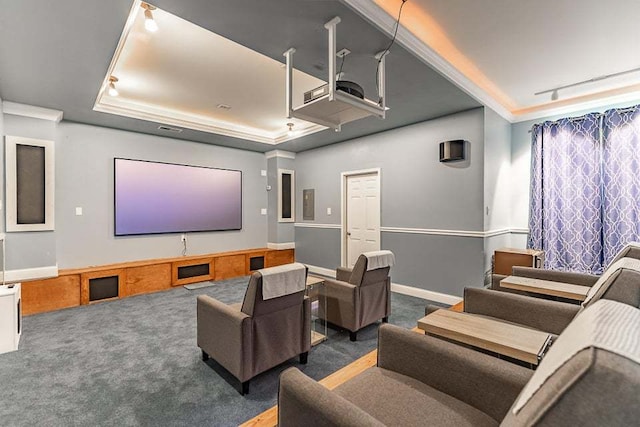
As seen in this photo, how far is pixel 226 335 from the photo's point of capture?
224cm

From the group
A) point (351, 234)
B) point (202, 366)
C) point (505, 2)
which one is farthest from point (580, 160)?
point (202, 366)

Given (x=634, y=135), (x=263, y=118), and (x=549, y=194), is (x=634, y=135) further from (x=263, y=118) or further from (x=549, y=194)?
(x=263, y=118)

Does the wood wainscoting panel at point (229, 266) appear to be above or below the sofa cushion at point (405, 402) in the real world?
below

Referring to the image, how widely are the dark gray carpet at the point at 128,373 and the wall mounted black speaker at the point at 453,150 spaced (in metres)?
2.09

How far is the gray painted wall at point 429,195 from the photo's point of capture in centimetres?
402

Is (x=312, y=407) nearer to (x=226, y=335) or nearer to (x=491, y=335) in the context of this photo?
(x=491, y=335)

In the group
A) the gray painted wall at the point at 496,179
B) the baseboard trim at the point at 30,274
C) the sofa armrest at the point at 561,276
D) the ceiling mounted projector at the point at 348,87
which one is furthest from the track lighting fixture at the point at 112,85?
the sofa armrest at the point at 561,276

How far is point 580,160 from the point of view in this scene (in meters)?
4.00

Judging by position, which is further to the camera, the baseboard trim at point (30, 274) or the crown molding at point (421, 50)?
the baseboard trim at point (30, 274)

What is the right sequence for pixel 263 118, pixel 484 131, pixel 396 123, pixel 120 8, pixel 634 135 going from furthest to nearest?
pixel 263 118
pixel 396 123
pixel 484 131
pixel 634 135
pixel 120 8

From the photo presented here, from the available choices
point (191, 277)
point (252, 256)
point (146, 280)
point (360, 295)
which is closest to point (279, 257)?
point (252, 256)

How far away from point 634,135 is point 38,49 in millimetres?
6303

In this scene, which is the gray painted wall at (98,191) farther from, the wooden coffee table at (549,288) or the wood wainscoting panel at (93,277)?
the wooden coffee table at (549,288)

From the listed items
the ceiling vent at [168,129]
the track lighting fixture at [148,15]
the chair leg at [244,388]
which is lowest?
the chair leg at [244,388]
